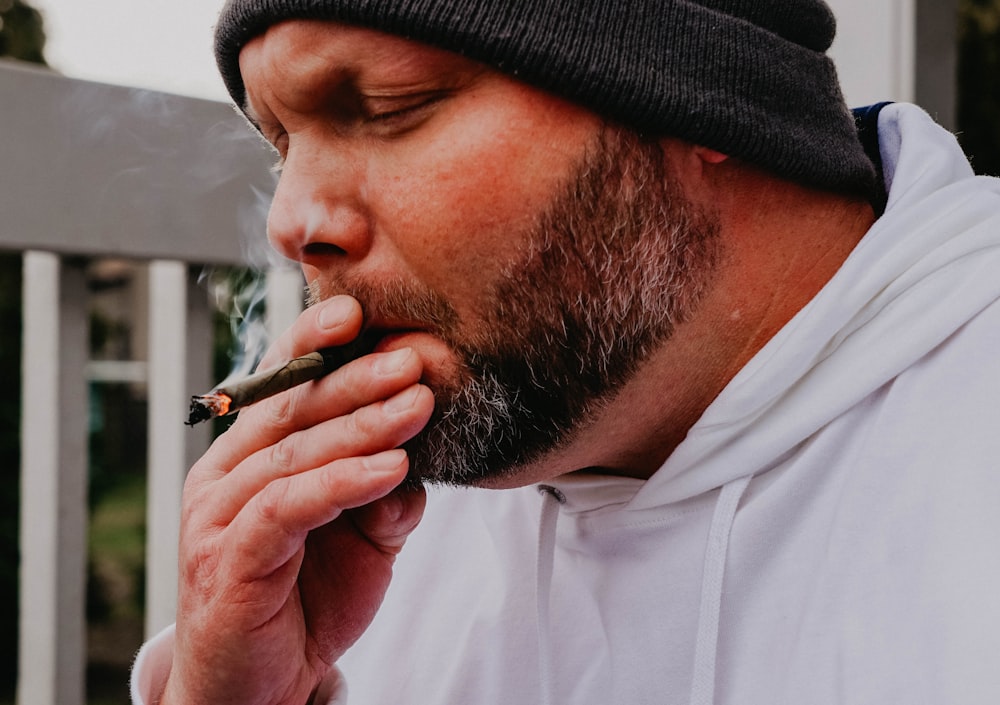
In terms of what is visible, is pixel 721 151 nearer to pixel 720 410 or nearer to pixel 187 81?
pixel 720 410

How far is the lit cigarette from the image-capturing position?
128cm

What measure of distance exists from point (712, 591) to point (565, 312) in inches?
18.1

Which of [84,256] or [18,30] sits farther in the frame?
[18,30]

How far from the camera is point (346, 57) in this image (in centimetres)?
147

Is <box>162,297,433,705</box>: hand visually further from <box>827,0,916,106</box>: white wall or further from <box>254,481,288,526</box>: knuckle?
<box>827,0,916,106</box>: white wall

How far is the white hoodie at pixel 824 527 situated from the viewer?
1.24m

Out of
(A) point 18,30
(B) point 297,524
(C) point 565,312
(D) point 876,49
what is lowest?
(B) point 297,524

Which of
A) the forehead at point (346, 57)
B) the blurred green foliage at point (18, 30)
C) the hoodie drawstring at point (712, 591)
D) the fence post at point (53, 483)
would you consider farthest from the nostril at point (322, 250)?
the blurred green foliage at point (18, 30)

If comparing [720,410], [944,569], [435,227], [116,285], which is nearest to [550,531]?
[720,410]

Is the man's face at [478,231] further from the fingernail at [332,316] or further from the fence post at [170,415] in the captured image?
the fence post at [170,415]

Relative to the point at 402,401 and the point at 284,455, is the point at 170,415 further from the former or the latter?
the point at 402,401

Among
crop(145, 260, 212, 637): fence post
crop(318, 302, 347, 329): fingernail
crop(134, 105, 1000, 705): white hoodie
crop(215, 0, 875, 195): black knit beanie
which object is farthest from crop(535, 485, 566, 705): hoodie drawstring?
crop(145, 260, 212, 637): fence post

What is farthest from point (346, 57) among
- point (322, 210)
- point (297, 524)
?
point (297, 524)

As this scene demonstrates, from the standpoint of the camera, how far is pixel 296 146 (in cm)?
159
